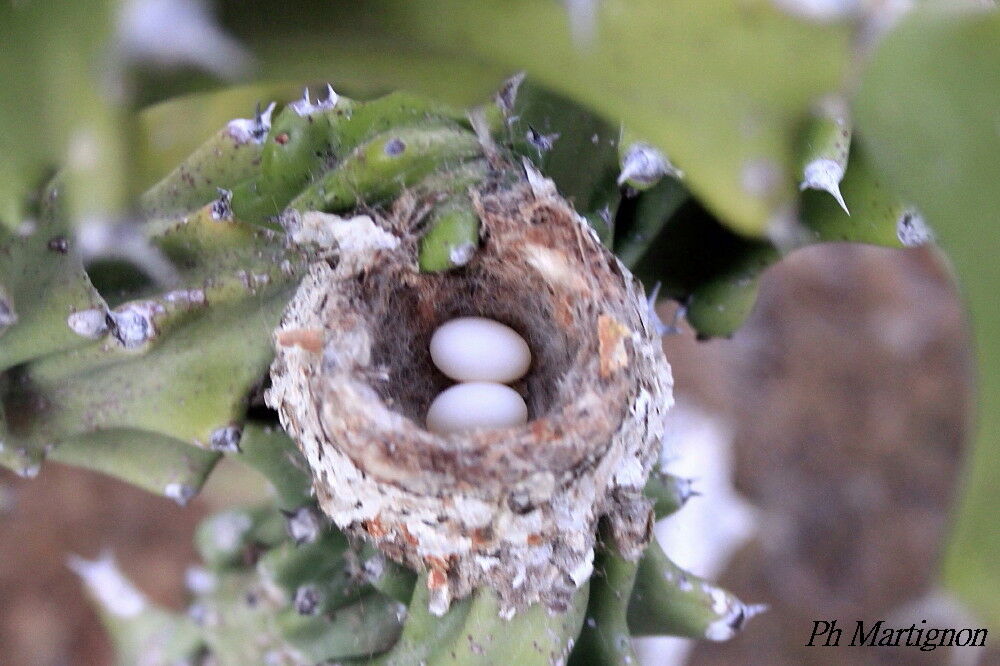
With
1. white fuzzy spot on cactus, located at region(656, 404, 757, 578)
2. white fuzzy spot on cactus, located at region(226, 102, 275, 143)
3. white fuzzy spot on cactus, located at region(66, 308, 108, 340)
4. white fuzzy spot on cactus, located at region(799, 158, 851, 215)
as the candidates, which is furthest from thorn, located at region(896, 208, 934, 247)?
white fuzzy spot on cactus, located at region(656, 404, 757, 578)

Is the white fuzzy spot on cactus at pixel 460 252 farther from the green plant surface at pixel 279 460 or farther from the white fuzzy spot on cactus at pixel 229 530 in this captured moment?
the white fuzzy spot on cactus at pixel 229 530

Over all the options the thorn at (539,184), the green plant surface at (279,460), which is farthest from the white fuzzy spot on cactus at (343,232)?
the green plant surface at (279,460)

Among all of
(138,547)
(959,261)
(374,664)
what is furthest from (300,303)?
(138,547)

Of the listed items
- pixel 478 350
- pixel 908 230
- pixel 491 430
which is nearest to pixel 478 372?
pixel 478 350

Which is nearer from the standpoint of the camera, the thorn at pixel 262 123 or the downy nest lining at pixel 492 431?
the downy nest lining at pixel 492 431

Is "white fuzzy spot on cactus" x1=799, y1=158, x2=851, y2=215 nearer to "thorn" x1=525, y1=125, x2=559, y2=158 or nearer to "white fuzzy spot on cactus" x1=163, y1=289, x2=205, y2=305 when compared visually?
"thorn" x1=525, y1=125, x2=559, y2=158

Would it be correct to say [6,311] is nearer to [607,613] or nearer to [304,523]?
[304,523]

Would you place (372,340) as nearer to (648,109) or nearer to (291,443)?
(291,443)
